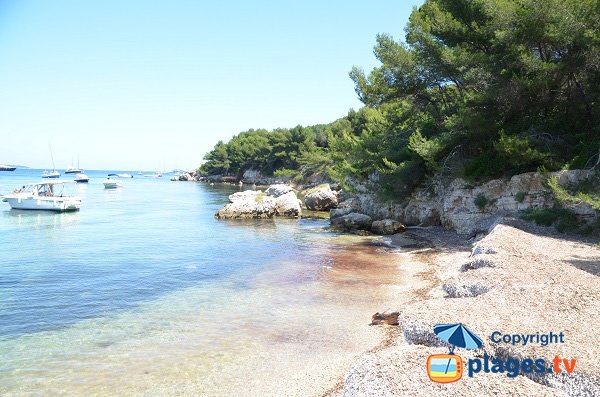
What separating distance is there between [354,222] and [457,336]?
2236cm

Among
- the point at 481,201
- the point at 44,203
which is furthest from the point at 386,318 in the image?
the point at 44,203

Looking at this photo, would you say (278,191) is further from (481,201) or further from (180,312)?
(180,312)

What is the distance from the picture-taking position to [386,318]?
10656mm

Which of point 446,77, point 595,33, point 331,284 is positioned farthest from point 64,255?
point 595,33

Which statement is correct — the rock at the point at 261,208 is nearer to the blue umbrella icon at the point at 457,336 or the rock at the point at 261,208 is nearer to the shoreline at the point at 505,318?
the shoreline at the point at 505,318

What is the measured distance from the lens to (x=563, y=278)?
992 centimetres

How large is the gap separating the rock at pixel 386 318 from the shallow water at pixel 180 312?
487mm

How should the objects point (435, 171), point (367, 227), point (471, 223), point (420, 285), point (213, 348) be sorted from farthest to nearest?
point (367, 227) → point (435, 171) → point (471, 223) → point (420, 285) → point (213, 348)

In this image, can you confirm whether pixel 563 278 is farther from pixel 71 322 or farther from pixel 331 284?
pixel 71 322

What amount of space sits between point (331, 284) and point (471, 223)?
11.9 metres

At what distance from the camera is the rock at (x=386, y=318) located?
1055cm

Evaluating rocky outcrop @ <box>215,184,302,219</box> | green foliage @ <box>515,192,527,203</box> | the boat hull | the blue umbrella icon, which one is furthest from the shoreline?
the boat hull

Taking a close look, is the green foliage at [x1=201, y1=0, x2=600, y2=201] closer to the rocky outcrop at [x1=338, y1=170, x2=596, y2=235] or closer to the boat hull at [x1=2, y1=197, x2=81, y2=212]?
the rocky outcrop at [x1=338, y1=170, x2=596, y2=235]

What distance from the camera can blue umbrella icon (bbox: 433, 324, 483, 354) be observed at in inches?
239
